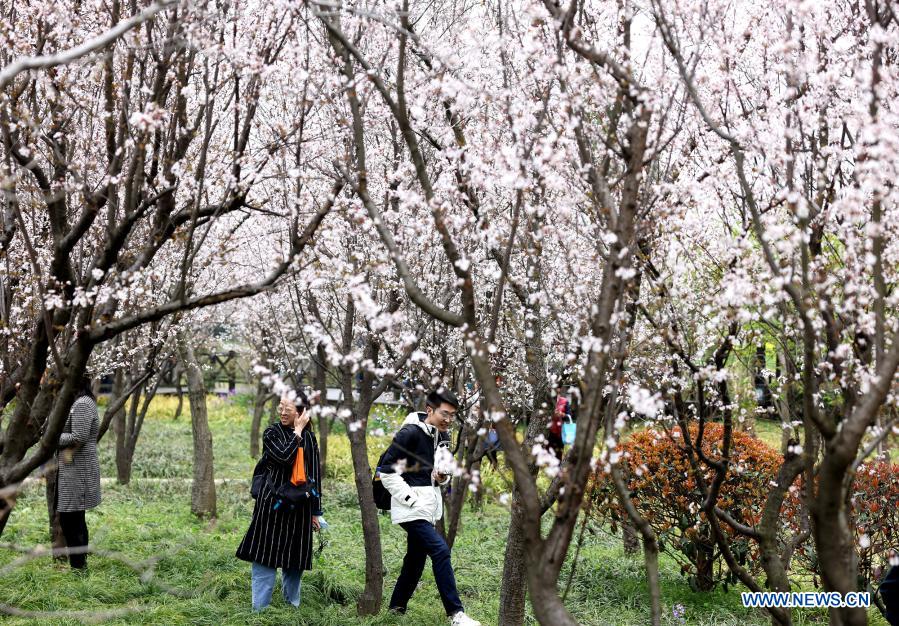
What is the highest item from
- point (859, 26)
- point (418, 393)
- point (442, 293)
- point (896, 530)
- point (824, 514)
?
point (859, 26)

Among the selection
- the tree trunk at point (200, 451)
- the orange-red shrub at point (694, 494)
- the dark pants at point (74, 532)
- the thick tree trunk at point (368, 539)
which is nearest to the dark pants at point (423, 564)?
the thick tree trunk at point (368, 539)

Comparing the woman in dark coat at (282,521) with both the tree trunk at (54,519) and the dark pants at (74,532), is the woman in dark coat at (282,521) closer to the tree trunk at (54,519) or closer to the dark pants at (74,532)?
the dark pants at (74,532)

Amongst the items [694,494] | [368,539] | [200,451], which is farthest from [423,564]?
[200,451]

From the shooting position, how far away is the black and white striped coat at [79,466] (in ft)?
23.7

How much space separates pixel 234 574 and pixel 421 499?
2017 millimetres

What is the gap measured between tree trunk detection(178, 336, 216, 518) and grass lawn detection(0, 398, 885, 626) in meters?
0.21

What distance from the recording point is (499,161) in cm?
496

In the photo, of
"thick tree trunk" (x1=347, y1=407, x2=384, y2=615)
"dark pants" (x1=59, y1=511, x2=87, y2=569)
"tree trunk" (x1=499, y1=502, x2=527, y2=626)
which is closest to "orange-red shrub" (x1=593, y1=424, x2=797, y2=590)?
"tree trunk" (x1=499, y1=502, x2=527, y2=626)

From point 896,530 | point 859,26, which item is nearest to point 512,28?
point 859,26

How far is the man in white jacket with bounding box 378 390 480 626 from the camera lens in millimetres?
6164

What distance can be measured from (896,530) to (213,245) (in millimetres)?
7520

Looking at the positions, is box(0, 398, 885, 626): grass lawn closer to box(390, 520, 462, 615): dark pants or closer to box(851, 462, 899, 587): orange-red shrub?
box(390, 520, 462, 615): dark pants

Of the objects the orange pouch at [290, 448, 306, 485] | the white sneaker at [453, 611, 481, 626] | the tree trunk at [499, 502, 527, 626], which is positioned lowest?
the white sneaker at [453, 611, 481, 626]

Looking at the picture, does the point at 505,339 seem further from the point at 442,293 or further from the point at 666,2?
the point at 666,2
